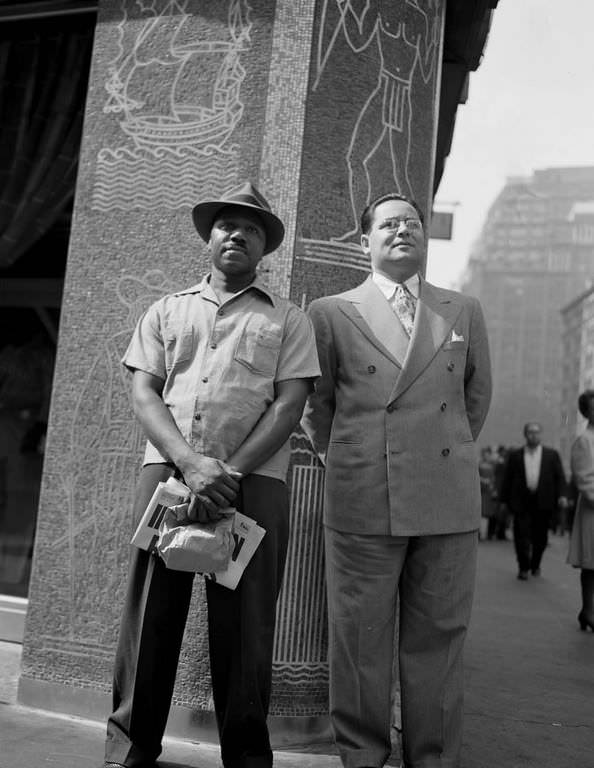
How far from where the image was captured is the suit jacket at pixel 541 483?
1080cm

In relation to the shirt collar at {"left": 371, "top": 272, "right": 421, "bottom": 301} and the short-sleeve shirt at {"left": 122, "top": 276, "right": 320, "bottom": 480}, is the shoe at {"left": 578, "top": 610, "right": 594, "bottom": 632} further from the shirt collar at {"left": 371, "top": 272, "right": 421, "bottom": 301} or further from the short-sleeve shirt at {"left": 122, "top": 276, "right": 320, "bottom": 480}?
the short-sleeve shirt at {"left": 122, "top": 276, "right": 320, "bottom": 480}

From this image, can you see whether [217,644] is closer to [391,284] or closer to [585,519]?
[391,284]

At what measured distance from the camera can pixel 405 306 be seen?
3.65 m

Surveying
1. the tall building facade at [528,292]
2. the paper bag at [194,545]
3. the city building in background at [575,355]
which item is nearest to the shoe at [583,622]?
the paper bag at [194,545]

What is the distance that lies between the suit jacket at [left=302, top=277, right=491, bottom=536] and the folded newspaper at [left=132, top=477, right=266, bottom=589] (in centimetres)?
43

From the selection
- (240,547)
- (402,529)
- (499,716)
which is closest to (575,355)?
(499,716)

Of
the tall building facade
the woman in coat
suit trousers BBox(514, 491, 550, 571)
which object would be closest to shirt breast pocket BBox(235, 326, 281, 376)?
the woman in coat

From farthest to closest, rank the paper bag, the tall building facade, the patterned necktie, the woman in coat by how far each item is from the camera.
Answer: the tall building facade
the woman in coat
the patterned necktie
the paper bag

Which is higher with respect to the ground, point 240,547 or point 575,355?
point 575,355

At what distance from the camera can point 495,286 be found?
79.9m

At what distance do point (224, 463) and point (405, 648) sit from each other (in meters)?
1.03

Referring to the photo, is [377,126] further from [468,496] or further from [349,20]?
[468,496]

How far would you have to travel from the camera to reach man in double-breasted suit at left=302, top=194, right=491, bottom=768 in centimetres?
340

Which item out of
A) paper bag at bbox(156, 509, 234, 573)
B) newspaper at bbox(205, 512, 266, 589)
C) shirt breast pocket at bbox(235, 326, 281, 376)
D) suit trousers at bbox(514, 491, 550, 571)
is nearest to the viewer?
paper bag at bbox(156, 509, 234, 573)
